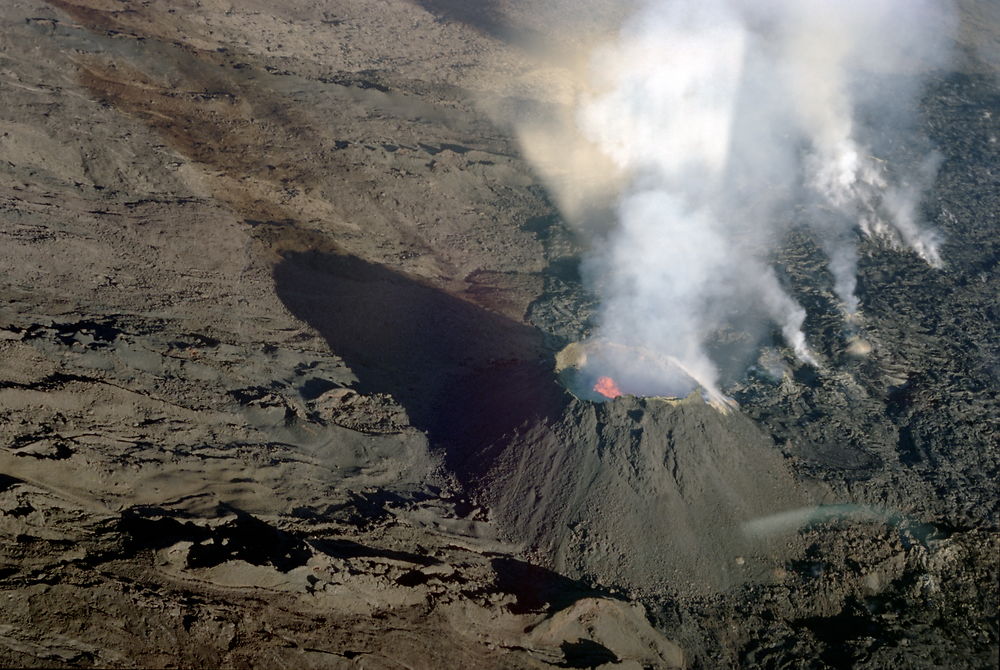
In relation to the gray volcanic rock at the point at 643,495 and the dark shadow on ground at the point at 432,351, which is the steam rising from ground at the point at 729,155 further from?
the dark shadow on ground at the point at 432,351

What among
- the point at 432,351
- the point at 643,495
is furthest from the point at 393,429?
the point at 643,495

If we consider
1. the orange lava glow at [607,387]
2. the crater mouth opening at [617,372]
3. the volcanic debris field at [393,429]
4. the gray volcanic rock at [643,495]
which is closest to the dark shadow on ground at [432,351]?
the volcanic debris field at [393,429]

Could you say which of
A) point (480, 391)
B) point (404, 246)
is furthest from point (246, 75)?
point (480, 391)

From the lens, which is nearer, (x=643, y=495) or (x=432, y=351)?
(x=643, y=495)

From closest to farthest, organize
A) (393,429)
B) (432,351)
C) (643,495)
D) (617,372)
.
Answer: (643,495) < (393,429) < (617,372) < (432,351)

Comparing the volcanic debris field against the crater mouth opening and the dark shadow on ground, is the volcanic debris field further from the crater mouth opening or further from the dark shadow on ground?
the crater mouth opening

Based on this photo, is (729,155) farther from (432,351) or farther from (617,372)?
(432,351)

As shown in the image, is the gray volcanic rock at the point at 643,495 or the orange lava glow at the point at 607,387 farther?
the orange lava glow at the point at 607,387
